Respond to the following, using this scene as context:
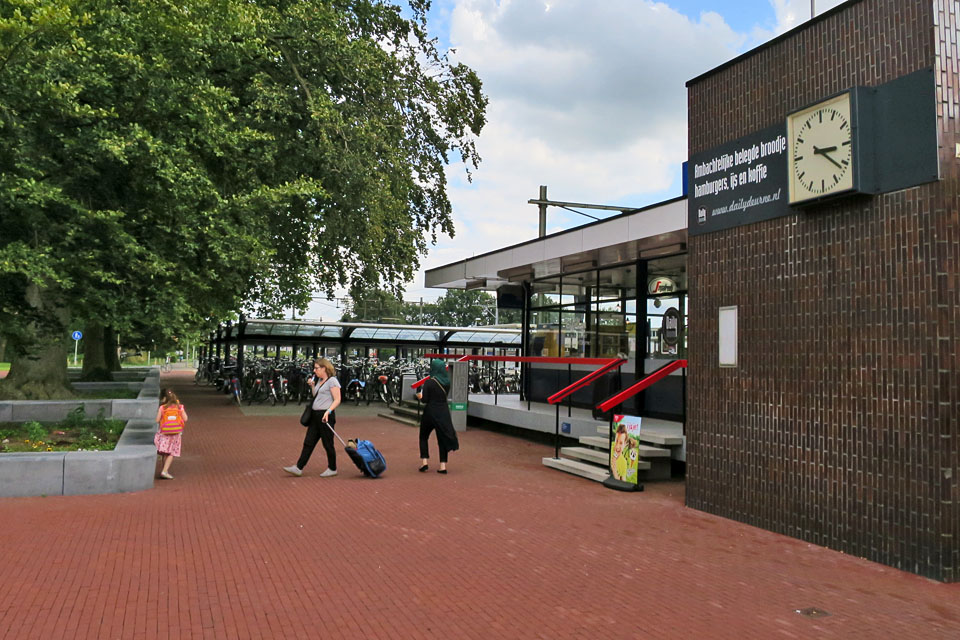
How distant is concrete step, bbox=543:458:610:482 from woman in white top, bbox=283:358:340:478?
303 centimetres

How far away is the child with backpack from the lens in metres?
8.89

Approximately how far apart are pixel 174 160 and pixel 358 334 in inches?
589

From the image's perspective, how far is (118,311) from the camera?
1077 centimetres

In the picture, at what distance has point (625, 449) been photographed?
878 cm

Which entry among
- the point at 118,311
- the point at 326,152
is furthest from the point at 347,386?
the point at 118,311

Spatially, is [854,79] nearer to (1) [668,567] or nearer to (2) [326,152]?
(1) [668,567]

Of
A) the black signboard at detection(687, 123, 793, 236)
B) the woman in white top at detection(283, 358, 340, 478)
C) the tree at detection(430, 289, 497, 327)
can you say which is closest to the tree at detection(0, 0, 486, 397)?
the woman in white top at detection(283, 358, 340, 478)

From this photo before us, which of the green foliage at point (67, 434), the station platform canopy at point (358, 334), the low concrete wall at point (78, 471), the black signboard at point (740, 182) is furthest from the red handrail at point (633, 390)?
Answer: the station platform canopy at point (358, 334)

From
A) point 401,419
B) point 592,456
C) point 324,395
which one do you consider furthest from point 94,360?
point 592,456

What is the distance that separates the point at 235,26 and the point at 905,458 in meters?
10.4

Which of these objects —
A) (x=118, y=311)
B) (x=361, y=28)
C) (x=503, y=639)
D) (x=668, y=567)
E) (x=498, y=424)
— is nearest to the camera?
(x=503, y=639)

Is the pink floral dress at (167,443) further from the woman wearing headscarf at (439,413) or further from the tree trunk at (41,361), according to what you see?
the tree trunk at (41,361)

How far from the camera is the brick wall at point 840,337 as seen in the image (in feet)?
17.9

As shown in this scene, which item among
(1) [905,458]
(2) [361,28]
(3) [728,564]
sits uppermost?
(2) [361,28]
